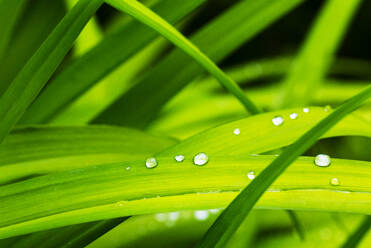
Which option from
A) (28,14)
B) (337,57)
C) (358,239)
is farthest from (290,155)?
(337,57)

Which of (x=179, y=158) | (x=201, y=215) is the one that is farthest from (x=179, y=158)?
(x=201, y=215)

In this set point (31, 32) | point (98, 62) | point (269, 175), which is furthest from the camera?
point (31, 32)

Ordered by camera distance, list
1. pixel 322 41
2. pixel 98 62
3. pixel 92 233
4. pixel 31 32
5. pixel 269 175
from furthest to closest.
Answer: pixel 31 32 < pixel 322 41 < pixel 98 62 < pixel 92 233 < pixel 269 175

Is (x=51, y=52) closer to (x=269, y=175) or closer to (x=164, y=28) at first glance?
(x=164, y=28)

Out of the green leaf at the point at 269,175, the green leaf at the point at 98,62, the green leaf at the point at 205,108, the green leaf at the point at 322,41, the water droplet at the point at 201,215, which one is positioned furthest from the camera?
the green leaf at the point at 205,108

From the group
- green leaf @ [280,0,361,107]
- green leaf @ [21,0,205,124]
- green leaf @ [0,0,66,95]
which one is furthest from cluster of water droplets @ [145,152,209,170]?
green leaf @ [0,0,66,95]

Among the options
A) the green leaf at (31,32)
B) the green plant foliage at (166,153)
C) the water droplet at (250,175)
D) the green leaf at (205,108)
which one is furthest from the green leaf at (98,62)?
the green leaf at (31,32)

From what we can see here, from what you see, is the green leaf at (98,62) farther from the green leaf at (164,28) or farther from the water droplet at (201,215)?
the water droplet at (201,215)
